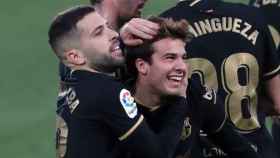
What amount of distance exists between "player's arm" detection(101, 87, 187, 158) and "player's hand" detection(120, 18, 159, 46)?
11.0 inches

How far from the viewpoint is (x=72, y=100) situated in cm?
446

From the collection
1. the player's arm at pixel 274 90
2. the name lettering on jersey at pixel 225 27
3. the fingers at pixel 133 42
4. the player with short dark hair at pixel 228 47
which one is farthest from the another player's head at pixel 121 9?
the player's arm at pixel 274 90

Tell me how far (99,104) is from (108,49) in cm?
30

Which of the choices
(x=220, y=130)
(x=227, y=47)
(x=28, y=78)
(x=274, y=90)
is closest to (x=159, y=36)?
(x=220, y=130)

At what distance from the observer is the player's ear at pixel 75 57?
4.53 metres

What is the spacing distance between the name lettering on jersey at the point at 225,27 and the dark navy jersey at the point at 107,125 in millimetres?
783

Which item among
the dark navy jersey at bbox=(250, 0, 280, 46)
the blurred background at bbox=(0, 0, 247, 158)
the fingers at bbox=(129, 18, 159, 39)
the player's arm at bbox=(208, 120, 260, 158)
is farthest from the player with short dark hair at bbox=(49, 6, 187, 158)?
the blurred background at bbox=(0, 0, 247, 158)

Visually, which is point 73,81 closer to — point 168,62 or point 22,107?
point 168,62

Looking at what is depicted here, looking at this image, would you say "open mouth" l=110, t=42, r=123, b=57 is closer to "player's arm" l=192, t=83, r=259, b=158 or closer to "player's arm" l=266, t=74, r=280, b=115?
"player's arm" l=192, t=83, r=259, b=158

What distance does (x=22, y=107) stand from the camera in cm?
853

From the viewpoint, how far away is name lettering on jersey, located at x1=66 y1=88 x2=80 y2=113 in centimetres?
441

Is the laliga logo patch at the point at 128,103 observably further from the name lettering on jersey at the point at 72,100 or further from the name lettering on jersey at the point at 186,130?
the name lettering on jersey at the point at 186,130

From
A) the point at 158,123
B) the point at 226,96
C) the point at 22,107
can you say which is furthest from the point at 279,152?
the point at 22,107

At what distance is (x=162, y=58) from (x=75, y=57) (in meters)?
0.38
